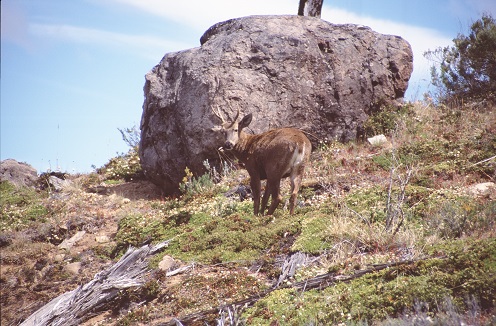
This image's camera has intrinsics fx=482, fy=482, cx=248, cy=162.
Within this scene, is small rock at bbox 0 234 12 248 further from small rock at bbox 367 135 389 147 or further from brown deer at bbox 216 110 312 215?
small rock at bbox 367 135 389 147

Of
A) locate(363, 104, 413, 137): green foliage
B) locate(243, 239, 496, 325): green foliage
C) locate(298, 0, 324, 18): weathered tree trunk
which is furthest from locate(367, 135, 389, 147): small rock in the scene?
locate(243, 239, 496, 325): green foliage

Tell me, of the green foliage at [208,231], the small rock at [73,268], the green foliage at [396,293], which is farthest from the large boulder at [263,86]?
the green foliage at [396,293]

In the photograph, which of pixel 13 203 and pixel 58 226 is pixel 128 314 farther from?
pixel 13 203

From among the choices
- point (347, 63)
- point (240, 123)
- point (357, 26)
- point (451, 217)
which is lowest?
point (451, 217)

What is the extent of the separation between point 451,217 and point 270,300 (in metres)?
2.64

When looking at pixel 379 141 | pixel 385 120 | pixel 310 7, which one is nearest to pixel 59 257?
pixel 379 141

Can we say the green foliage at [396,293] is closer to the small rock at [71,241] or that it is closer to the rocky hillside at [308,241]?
the rocky hillside at [308,241]

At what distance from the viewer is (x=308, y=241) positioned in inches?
257

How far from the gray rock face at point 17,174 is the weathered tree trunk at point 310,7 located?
9.93m

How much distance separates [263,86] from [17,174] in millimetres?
8238

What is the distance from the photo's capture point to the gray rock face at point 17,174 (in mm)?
14617

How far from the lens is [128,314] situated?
5.91m

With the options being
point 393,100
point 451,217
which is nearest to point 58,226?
point 451,217

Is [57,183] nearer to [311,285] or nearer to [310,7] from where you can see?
[310,7]
